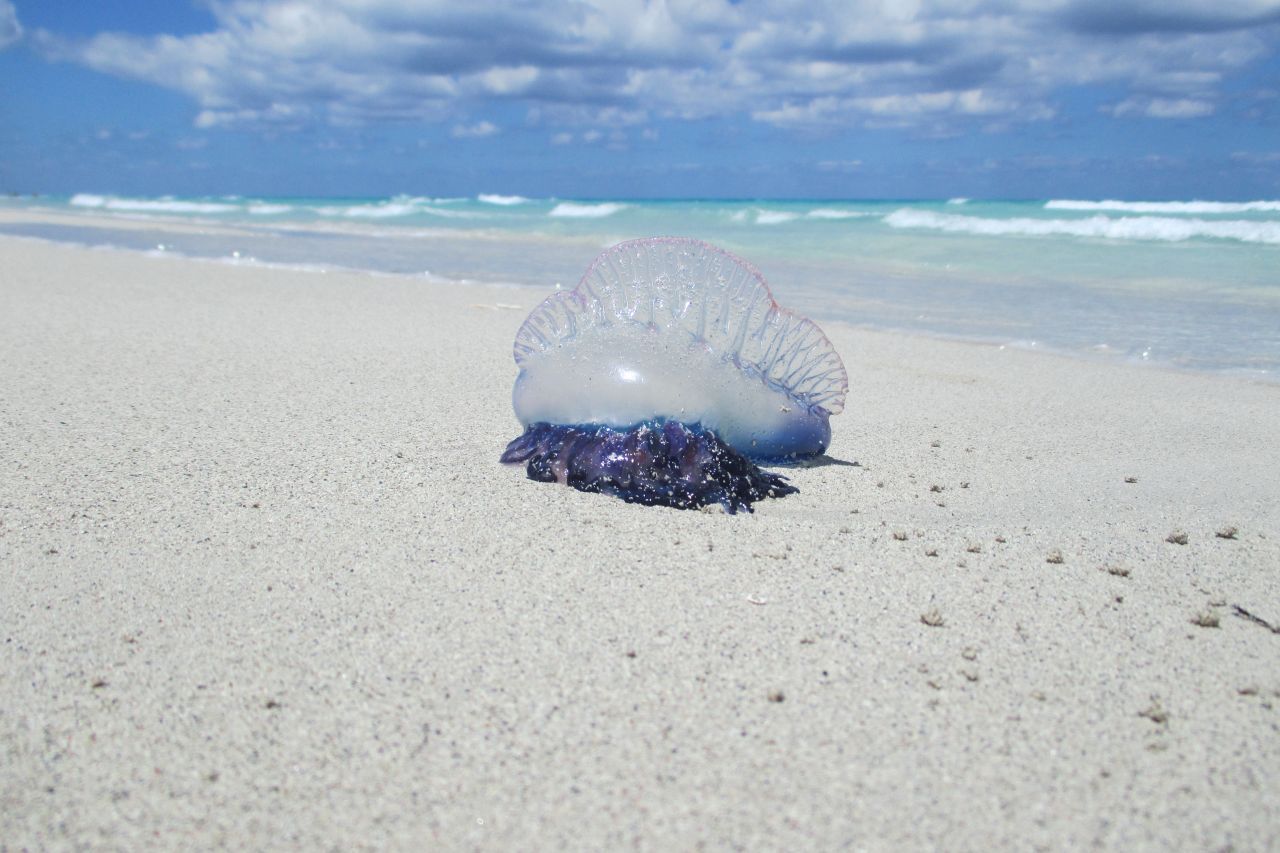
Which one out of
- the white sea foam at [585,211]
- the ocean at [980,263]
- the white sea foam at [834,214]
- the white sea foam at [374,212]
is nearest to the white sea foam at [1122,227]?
the ocean at [980,263]

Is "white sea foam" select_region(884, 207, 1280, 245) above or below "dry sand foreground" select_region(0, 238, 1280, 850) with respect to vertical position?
above

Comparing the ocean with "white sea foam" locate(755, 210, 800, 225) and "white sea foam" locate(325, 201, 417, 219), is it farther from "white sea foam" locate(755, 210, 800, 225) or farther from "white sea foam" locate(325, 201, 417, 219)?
"white sea foam" locate(325, 201, 417, 219)

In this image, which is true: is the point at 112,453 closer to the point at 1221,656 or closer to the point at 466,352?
the point at 466,352

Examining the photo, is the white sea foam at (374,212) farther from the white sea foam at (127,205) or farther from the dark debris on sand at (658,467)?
the dark debris on sand at (658,467)

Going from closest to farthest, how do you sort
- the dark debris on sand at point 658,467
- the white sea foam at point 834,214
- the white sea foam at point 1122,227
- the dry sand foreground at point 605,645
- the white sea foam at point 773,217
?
the dry sand foreground at point 605,645
the dark debris on sand at point 658,467
the white sea foam at point 1122,227
the white sea foam at point 773,217
the white sea foam at point 834,214

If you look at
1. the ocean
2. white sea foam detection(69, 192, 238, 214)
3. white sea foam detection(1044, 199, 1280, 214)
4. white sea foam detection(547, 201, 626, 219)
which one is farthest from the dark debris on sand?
white sea foam detection(69, 192, 238, 214)

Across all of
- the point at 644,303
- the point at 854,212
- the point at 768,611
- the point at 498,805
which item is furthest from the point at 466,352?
the point at 854,212

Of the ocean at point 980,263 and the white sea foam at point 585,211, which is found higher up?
the white sea foam at point 585,211
